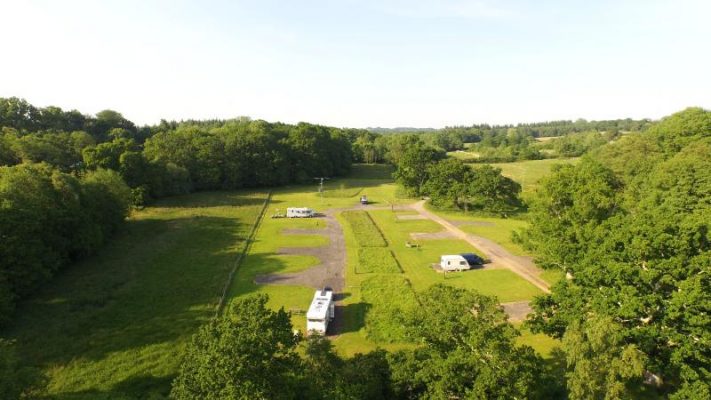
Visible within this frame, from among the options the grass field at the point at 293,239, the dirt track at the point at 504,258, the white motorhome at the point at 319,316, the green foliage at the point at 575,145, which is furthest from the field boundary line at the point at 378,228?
the green foliage at the point at 575,145

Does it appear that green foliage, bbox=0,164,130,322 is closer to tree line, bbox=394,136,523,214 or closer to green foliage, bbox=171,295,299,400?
green foliage, bbox=171,295,299,400

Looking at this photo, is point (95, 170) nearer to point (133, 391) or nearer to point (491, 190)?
point (133, 391)

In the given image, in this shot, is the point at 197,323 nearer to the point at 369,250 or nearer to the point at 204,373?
the point at 204,373

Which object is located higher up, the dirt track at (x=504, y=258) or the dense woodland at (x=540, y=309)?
the dense woodland at (x=540, y=309)

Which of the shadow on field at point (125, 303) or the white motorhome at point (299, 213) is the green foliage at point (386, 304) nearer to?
the shadow on field at point (125, 303)

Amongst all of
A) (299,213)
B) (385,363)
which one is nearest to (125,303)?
(385,363)

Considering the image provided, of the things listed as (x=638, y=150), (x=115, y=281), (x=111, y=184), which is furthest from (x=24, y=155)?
(x=638, y=150)

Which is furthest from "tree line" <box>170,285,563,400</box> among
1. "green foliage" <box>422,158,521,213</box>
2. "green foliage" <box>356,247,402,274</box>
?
"green foliage" <box>422,158,521,213</box>
